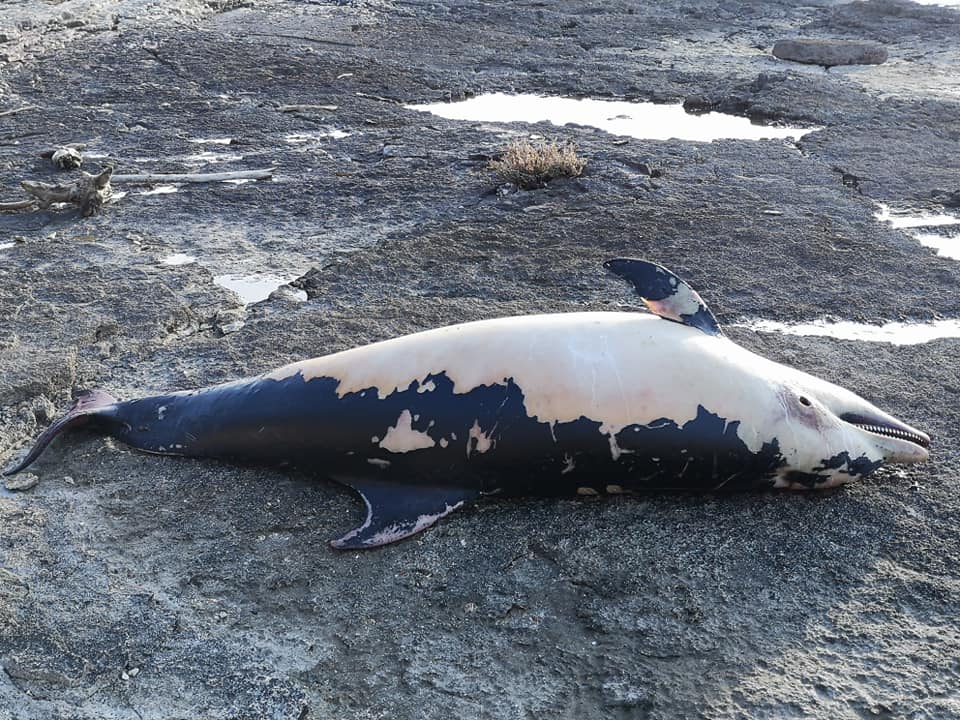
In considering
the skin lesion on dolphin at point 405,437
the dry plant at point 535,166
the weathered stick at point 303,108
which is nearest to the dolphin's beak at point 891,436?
the skin lesion on dolphin at point 405,437

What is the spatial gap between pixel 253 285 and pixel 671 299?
3439 mm

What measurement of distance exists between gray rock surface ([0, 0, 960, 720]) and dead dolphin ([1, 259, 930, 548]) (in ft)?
0.58

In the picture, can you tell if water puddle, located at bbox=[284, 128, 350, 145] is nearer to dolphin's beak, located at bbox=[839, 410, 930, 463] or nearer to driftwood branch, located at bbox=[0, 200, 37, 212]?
driftwood branch, located at bbox=[0, 200, 37, 212]

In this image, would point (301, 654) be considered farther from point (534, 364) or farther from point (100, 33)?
point (100, 33)

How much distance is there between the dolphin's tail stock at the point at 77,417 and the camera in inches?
202

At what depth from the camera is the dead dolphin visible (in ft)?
15.0

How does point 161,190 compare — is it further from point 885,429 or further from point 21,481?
point 885,429

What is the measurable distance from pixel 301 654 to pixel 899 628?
2.36m

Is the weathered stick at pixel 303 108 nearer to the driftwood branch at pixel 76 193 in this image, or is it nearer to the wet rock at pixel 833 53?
the driftwood branch at pixel 76 193

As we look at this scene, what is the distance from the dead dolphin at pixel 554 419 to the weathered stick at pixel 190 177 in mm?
4803

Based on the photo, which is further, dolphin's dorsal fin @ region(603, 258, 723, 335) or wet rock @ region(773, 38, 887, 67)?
wet rock @ region(773, 38, 887, 67)

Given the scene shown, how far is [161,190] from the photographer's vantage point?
9078 millimetres

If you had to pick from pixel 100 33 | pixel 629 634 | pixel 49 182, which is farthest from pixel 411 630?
pixel 100 33

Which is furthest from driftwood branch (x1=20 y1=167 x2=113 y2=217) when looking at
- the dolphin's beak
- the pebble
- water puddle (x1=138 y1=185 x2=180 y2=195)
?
the dolphin's beak
